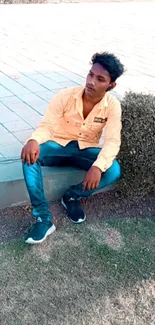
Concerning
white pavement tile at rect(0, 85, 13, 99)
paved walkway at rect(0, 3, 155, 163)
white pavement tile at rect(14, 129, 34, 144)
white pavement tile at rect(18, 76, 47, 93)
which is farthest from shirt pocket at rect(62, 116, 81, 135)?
white pavement tile at rect(18, 76, 47, 93)

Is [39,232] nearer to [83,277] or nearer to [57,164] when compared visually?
[83,277]

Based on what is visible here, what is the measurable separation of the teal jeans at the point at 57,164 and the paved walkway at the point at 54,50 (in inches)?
16.7

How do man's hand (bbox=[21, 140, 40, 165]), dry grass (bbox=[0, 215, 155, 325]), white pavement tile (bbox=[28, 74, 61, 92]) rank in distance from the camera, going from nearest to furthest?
1. dry grass (bbox=[0, 215, 155, 325])
2. man's hand (bbox=[21, 140, 40, 165])
3. white pavement tile (bbox=[28, 74, 61, 92])

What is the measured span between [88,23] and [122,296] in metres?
7.91

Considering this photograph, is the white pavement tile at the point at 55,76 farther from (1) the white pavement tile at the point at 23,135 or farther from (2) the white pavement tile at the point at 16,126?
(1) the white pavement tile at the point at 23,135

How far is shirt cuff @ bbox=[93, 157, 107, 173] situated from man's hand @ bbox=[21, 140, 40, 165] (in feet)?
1.17

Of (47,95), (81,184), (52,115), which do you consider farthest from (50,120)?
(47,95)

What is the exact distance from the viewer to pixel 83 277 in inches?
110

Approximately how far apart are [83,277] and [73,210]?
596 millimetres

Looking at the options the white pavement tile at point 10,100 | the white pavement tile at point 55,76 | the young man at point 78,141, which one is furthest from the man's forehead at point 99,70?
the white pavement tile at point 55,76

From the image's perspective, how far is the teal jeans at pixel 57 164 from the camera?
9.95 ft

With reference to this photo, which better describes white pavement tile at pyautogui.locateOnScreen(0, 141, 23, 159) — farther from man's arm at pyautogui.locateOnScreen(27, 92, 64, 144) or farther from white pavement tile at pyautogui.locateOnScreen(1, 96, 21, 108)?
white pavement tile at pyautogui.locateOnScreen(1, 96, 21, 108)

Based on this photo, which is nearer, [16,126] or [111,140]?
[111,140]

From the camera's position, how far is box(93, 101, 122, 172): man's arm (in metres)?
3.00
